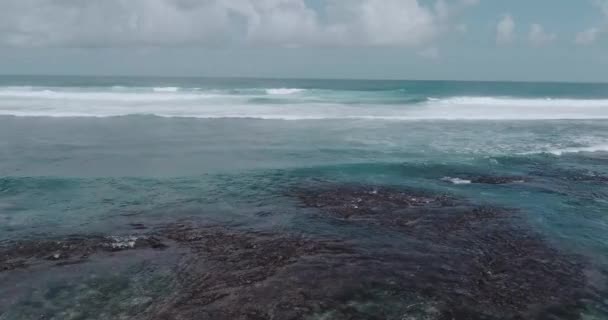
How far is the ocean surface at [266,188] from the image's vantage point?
26.4 feet

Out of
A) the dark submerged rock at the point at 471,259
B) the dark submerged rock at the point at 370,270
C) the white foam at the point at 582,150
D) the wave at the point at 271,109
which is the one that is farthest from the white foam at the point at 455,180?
the wave at the point at 271,109

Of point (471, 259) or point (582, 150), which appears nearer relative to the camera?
point (471, 259)

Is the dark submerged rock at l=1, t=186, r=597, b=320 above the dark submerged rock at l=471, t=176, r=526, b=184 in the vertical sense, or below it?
below

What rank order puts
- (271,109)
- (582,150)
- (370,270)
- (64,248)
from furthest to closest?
(271,109) → (582,150) → (64,248) → (370,270)

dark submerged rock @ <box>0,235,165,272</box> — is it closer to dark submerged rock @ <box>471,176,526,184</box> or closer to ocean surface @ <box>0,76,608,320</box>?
ocean surface @ <box>0,76,608,320</box>

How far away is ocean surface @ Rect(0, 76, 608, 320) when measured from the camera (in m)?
8.05

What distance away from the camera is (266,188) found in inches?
568

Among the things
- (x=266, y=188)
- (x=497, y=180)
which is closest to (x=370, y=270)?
(x=266, y=188)

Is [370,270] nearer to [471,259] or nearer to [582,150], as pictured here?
[471,259]

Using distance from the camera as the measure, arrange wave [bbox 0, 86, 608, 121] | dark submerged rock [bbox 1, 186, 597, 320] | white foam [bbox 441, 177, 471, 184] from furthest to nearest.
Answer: wave [bbox 0, 86, 608, 121]
white foam [bbox 441, 177, 471, 184]
dark submerged rock [bbox 1, 186, 597, 320]

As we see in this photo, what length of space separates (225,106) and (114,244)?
3317 centimetres

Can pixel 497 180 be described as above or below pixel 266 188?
above

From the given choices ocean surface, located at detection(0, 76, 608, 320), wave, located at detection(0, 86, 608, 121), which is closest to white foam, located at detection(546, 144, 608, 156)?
ocean surface, located at detection(0, 76, 608, 320)

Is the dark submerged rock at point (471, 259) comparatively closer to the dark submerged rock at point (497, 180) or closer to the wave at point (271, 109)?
the dark submerged rock at point (497, 180)
